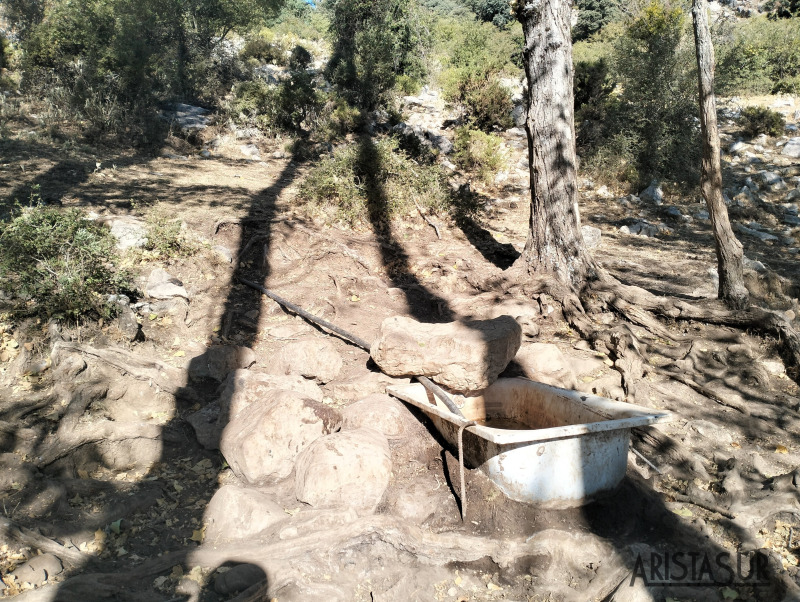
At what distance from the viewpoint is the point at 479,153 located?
37.8 ft

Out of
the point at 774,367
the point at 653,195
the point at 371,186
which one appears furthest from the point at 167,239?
the point at 653,195

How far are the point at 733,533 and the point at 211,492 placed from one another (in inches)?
119

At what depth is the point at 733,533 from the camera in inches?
134

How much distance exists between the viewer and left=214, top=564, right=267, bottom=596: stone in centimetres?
281

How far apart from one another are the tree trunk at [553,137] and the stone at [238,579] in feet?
13.4

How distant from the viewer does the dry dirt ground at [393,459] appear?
2.98m

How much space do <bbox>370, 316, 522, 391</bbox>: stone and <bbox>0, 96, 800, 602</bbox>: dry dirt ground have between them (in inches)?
11.3

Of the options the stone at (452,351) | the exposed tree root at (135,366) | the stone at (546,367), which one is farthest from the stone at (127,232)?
the stone at (546,367)

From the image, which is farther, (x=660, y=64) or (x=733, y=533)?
(x=660, y=64)

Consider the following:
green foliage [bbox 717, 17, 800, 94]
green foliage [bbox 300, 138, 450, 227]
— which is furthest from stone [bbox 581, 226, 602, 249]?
green foliage [bbox 717, 17, 800, 94]

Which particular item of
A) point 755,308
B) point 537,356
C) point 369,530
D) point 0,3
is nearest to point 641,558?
point 369,530

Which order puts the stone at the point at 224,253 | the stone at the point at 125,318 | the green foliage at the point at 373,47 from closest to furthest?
the stone at the point at 125,318 < the stone at the point at 224,253 < the green foliage at the point at 373,47

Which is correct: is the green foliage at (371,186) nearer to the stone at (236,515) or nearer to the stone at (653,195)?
the stone at (653,195)

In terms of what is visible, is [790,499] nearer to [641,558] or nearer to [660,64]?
[641,558]
